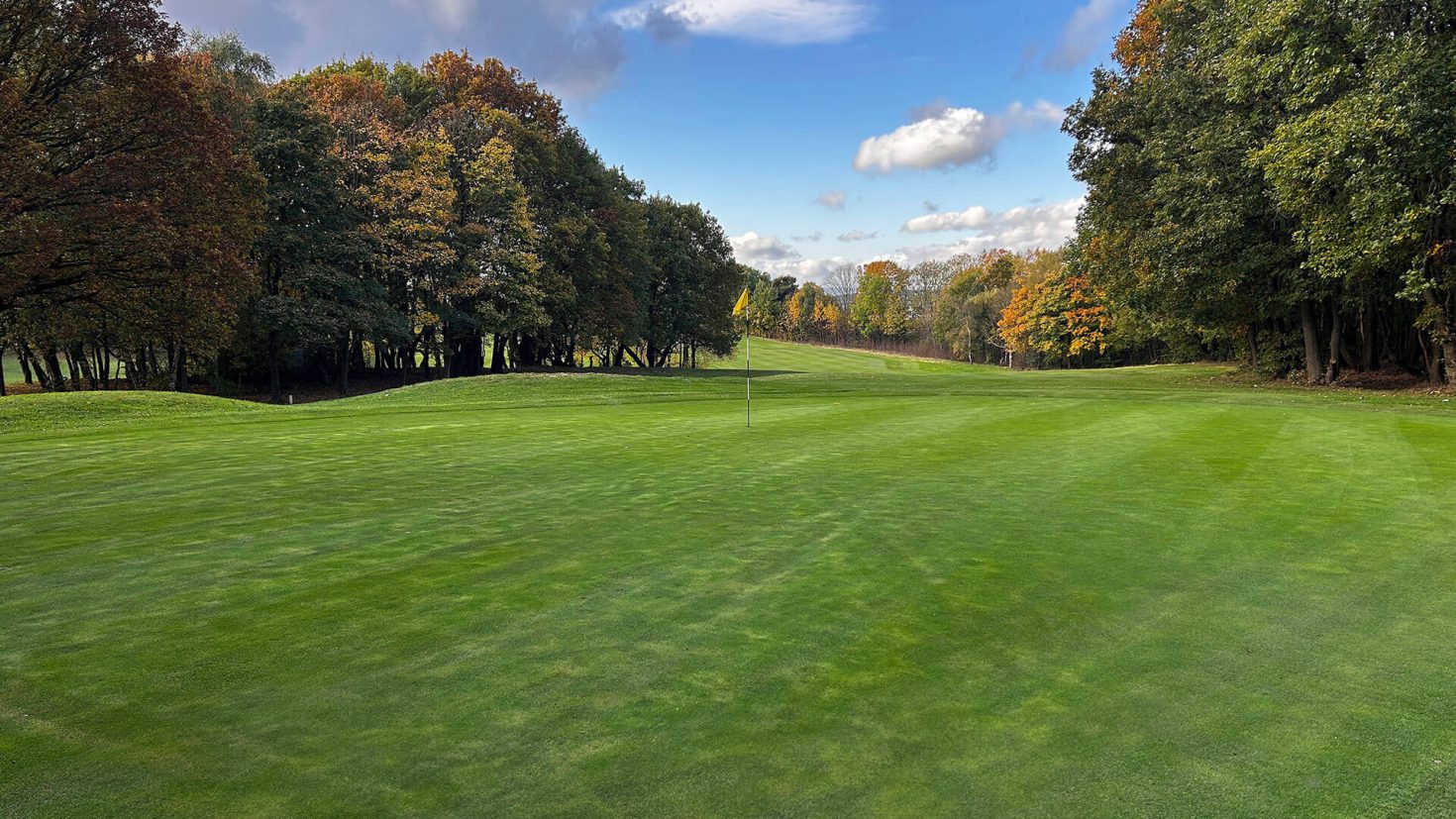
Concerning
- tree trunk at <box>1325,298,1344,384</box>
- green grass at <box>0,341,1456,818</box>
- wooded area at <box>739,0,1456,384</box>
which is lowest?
green grass at <box>0,341,1456,818</box>

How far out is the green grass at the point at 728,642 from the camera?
8.36ft

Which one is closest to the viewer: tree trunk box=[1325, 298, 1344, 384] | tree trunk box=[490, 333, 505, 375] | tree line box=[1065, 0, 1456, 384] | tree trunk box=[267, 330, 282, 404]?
tree line box=[1065, 0, 1456, 384]

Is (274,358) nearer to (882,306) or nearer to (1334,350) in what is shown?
(1334,350)

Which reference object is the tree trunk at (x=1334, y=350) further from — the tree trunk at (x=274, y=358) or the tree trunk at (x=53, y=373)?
the tree trunk at (x=53, y=373)

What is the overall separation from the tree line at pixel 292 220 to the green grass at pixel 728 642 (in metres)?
18.8

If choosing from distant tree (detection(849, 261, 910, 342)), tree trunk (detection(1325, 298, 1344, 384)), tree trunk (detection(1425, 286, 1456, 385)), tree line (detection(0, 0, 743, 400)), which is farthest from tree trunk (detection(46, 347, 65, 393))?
distant tree (detection(849, 261, 910, 342))

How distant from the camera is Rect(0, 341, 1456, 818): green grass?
255cm

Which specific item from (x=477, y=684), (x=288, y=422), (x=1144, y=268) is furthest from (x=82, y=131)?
(x=1144, y=268)

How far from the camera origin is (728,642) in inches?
146

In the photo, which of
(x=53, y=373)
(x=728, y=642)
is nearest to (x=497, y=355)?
(x=53, y=373)

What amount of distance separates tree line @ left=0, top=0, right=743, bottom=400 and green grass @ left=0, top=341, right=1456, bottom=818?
18791mm

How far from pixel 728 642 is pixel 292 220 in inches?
1541

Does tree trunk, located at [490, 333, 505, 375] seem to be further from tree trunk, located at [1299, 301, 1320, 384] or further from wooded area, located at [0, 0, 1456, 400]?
tree trunk, located at [1299, 301, 1320, 384]

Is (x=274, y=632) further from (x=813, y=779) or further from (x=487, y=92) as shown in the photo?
(x=487, y=92)
